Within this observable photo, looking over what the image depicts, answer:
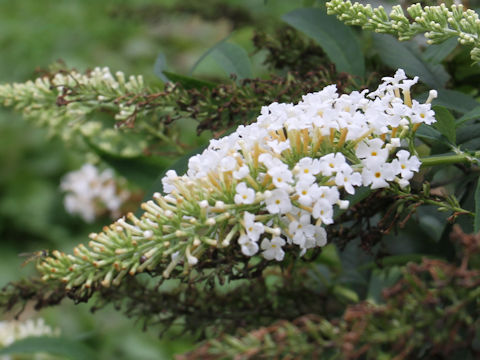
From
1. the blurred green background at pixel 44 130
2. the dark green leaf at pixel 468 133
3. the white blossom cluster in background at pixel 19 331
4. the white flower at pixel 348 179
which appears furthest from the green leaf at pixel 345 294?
the blurred green background at pixel 44 130

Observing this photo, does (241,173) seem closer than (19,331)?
Yes

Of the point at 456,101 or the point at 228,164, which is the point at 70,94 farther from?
the point at 456,101

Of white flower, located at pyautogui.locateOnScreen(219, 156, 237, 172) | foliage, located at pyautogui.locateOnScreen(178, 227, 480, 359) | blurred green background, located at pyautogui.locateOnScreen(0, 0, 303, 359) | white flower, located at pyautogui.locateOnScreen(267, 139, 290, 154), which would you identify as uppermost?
white flower, located at pyautogui.locateOnScreen(267, 139, 290, 154)

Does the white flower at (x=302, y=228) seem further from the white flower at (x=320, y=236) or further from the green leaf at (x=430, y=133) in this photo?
the green leaf at (x=430, y=133)

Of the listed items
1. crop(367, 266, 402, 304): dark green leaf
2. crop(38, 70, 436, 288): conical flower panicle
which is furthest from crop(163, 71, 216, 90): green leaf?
crop(367, 266, 402, 304): dark green leaf

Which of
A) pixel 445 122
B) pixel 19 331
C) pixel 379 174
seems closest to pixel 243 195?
pixel 379 174

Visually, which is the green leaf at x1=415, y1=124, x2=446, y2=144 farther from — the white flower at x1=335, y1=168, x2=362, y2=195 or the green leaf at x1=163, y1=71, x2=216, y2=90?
the green leaf at x1=163, y1=71, x2=216, y2=90

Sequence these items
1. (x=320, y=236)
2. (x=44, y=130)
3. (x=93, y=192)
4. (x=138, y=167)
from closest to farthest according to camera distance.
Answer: (x=320, y=236) < (x=138, y=167) < (x=93, y=192) < (x=44, y=130)
